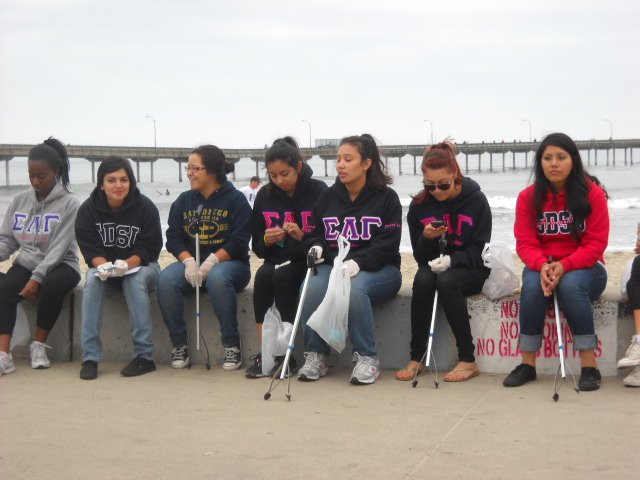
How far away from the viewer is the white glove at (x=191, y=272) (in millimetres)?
5641

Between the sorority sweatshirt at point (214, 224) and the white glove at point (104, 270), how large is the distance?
0.48 meters

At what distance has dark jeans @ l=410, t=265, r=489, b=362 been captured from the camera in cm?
A: 515

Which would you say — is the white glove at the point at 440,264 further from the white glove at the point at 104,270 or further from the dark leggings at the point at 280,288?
the white glove at the point at 104,270

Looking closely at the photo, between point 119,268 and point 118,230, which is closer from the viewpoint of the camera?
point 119,268

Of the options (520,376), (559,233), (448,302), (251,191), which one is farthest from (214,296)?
(251,191)

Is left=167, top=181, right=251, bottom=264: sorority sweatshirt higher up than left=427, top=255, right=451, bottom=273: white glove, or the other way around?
left=167, top=181, right=251, bottom=264: sorority sweatshirt

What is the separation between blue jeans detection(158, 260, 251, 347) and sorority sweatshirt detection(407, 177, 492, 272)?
1183 mm

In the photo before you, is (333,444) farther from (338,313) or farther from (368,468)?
(338,313)

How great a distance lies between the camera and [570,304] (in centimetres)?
486

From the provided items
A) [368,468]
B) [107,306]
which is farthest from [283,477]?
[107,306]

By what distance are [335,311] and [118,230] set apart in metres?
1.67

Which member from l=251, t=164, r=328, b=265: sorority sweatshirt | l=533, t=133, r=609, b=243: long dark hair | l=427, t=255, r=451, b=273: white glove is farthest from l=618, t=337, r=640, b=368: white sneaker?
l=251, t=164, r=328, b=265: sorority sweatshirt

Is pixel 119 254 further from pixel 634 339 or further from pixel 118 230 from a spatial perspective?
pixel 634 339

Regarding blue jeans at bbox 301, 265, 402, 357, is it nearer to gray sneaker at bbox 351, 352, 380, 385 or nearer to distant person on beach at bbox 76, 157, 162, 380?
gray sneaker at bbox 351, 352, 380, 385
